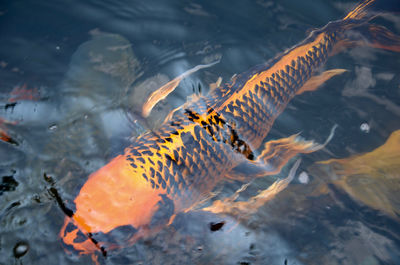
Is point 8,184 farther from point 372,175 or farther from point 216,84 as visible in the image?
point 372,175

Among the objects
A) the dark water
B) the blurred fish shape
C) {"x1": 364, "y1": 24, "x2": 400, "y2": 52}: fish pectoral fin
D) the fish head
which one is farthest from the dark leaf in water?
{"x1": 364, "y1": 24, "x2": 400, "y2": 52}: fish pectoral fin

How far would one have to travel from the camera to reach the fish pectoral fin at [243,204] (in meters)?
3.18

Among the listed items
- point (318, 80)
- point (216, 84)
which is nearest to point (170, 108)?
point (216, 84)

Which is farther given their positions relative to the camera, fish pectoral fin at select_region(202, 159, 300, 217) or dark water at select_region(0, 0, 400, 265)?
fish pectoral fin at select_region(202, 159, 300, 217)

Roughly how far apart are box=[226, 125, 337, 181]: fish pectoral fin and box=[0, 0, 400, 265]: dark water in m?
0.11

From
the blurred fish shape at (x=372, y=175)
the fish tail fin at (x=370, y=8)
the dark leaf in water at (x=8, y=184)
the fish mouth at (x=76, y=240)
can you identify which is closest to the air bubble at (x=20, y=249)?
the fish mouth at (x=76, y=240)

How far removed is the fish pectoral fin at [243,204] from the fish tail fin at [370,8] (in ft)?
7.93

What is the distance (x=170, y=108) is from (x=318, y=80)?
2.01m

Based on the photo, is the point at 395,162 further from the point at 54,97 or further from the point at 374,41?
the point at 54,97

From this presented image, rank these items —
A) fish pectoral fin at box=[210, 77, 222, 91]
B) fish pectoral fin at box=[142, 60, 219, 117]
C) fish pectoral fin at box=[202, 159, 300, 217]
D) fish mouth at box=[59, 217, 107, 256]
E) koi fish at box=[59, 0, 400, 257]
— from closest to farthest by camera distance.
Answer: fish mouth at box=[59, 217, 107, 256], koi fish at box=[59, 0, 400, 257], fish pectoral fin at box=[202, 159, 300, 217], fish pectoral fin at box=[142, 60, 219, 117], fish pectoral fin at box=[210, 77, 222, 91]

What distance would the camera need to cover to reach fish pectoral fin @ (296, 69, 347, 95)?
156 inches

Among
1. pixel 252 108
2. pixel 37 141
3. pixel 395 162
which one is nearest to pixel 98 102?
pixel 37 141

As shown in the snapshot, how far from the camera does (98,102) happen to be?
3.56m

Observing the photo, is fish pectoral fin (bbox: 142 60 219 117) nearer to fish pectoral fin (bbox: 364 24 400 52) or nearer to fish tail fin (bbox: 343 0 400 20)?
fish tail fin (bbox: 343 0 400 20)
